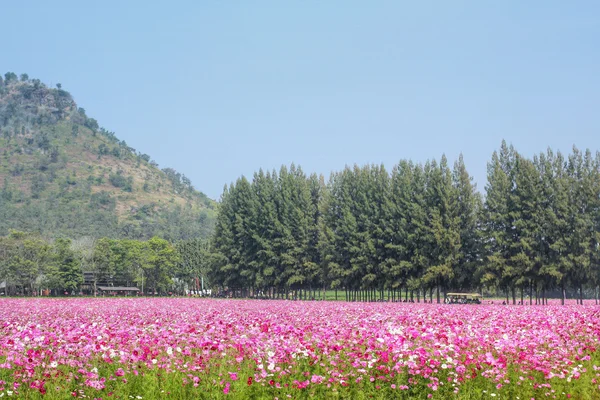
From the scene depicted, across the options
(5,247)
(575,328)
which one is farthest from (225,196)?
(575,328)

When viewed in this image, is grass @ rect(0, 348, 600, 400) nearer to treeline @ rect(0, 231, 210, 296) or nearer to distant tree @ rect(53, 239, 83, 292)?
treeline @ rect(0, 231, 210, 296)

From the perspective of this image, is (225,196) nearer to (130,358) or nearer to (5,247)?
(5,247)

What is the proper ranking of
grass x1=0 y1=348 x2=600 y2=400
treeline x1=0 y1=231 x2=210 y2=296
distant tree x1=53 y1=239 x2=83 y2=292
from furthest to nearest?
distant tree x1=53 y1=239 x2=83 y2=292 → treeline x1=0 y1=231 x2=210 y2=296 → grass x1=0 y1=348 x2=600 y2=400

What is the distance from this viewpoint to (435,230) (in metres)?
64.4

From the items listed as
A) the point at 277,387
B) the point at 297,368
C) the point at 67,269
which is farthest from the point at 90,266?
the point at 277,387

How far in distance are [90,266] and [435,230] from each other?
267 ft

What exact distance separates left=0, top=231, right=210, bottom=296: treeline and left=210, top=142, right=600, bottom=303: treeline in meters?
24.9

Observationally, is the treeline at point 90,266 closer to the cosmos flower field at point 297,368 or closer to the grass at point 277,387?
the cosmos flower field at point 297,368

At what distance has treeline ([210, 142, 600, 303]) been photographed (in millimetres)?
59656

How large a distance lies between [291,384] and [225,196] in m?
86.1

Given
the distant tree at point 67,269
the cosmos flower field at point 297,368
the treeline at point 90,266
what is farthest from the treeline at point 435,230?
the cosmos flower field at point 297,368

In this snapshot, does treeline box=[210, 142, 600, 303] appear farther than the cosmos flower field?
Yes

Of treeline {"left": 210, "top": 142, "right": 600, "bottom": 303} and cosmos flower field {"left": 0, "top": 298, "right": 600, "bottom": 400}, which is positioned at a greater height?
treeline {"left": 210, "top": 142, "right": 600, "bottom": 303}

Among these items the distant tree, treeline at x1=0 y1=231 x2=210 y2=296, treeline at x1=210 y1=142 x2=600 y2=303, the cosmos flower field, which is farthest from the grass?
the distant tree
